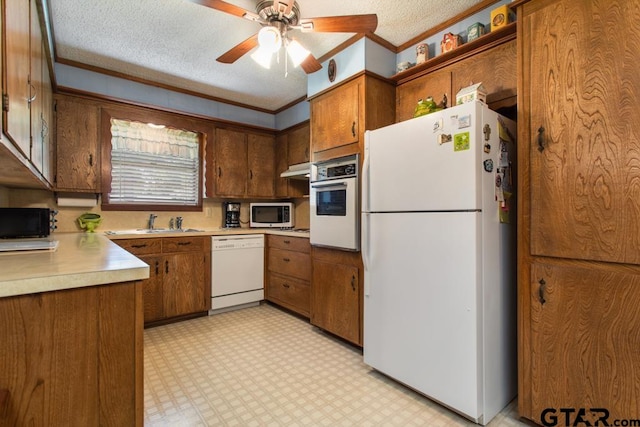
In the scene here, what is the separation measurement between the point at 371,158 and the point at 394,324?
1.08m

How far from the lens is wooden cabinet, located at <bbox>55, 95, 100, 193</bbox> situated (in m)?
2.82

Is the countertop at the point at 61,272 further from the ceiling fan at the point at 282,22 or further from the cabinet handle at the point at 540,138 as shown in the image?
the cabinet handle at the point at 540,138

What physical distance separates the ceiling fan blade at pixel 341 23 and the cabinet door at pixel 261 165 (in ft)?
7.42

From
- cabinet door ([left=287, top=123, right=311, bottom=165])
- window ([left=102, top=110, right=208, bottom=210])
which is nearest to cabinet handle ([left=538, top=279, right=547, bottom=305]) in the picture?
cabinet door ([left=287, top=123, right=311, bottom=165])

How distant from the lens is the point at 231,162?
12.6ft

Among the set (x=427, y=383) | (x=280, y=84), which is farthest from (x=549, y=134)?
(x=280, y=84)

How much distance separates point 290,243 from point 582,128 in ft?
8.29

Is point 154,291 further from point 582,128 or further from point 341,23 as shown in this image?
point 582,128

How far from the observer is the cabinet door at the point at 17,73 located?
3.20ft

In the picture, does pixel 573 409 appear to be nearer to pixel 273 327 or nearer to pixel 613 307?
pixel 613 307

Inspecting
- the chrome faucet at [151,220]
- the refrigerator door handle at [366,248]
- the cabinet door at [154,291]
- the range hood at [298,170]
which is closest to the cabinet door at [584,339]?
the refrigerator door handle at [366,248]

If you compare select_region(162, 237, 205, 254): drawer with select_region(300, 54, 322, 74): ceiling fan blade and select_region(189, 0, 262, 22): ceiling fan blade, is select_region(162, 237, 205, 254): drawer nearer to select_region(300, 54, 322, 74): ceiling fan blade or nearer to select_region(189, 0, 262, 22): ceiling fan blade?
select_region(300, 54, 322, 74): ceiling fan blade

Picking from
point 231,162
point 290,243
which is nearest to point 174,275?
point 290,243

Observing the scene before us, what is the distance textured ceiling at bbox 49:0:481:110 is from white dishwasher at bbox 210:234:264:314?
170 centimetres
